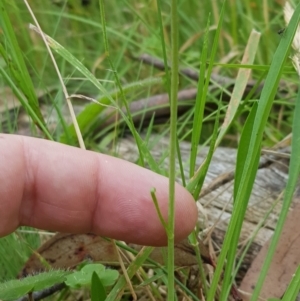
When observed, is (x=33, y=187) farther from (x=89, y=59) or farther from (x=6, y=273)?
(x=89, y=59)

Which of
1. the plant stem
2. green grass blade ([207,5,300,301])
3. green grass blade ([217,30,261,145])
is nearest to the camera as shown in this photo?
the plant stem

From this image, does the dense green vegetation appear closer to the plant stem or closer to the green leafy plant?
the plant stem

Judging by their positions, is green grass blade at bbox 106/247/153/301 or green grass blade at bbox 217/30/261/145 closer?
green grass blade at bbox 106/247/153/301

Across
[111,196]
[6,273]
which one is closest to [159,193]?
[111,196]

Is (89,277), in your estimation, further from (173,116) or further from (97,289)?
(173,116)

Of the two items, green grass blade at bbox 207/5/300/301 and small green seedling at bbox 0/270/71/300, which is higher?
green grass blade at bbox 207/5/300/301

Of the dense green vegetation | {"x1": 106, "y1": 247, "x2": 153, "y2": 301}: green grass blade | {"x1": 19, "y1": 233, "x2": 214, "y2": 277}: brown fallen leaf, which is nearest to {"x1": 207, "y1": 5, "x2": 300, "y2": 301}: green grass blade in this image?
the dense green vegetation

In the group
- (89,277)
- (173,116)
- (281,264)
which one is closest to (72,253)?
(89,277)

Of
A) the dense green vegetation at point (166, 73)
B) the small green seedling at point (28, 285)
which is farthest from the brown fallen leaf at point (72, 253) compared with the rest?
the small green seedling at point (28, 285)
